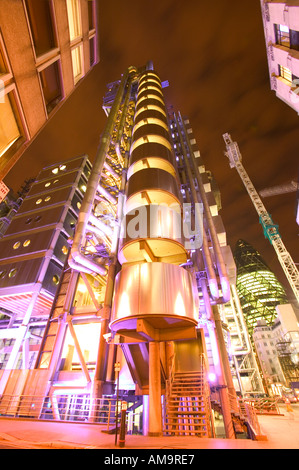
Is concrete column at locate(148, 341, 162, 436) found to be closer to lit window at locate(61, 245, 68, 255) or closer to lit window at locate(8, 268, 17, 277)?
lit window at locate(61, 245, 68, 255)

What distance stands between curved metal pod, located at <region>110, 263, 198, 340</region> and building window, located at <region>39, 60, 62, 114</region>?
8354 millimetres

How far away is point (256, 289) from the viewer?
150750 mm

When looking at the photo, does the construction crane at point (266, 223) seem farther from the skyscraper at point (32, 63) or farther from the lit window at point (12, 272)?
the skyscraper at point (32, 63)

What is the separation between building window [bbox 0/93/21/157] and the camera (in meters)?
6.19

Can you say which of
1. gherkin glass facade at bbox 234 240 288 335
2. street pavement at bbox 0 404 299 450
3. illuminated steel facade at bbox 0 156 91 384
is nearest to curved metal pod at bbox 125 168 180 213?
street pavement at bbox 0 404 299 450

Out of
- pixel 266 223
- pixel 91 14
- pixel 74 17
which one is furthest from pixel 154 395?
pixel 266 223

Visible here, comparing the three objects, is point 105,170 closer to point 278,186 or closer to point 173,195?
point 173,195

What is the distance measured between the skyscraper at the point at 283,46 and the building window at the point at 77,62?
47.5 ft

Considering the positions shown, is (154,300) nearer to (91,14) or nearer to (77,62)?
(77,62)

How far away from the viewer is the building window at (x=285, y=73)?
60.9 feet

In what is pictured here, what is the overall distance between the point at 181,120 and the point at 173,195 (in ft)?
99.5

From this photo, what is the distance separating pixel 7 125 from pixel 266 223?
79633 mm
